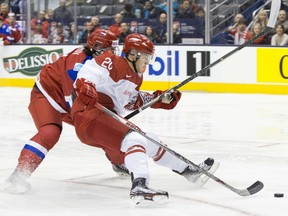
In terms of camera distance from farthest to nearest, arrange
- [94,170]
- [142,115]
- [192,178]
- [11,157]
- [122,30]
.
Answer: [122,30] < [142,115] < [11,157] < [94,170] < [192,178]

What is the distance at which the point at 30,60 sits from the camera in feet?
45.2

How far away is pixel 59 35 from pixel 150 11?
5.40 feet

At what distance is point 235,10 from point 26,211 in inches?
333

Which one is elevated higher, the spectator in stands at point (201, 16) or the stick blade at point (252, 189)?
the spectator in stands at point (201, 16)

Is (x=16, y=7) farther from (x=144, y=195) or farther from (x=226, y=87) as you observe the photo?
(x=144, y=195)

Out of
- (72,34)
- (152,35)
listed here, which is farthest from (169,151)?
(72,34)

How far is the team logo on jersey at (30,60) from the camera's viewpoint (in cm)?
1364

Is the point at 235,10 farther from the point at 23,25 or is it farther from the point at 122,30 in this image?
the point at 23,25

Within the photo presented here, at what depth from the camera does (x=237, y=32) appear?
1226cm

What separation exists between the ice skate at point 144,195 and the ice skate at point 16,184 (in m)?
0.80

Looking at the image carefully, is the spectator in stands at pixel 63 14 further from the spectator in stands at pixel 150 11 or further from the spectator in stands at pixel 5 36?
the spectator in stands at pixel 150 11

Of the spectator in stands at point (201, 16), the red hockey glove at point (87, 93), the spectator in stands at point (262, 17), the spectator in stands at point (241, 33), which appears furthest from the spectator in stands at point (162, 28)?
the red hockey glove at point (87, 93)

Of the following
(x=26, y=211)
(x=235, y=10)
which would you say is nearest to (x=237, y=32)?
(x=235, y=10)

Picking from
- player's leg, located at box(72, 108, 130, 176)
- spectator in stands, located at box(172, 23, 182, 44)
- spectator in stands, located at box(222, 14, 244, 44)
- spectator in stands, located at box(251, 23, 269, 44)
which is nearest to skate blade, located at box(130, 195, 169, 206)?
player's leg, located at box(72, 108, 130, 176)
